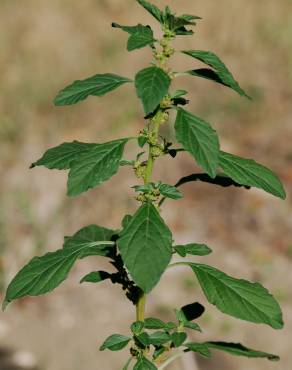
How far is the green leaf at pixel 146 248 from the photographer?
4.03 feet

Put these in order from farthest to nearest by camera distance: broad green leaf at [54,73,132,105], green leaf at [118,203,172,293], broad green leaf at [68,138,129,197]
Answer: broad green leaf at [54,73,132,105] < broad green leaf at [68,138,129,197] < green leaf at [118,203,172,293]

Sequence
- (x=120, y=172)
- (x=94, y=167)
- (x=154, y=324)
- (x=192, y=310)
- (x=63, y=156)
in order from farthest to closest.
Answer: (x=120, y=172) → (x=192, y=310) → (x=154, y=324) → (x=63, y=156) → (x=94, y=167)

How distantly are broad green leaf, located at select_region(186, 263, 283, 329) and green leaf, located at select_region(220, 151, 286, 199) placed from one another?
216 millimetres

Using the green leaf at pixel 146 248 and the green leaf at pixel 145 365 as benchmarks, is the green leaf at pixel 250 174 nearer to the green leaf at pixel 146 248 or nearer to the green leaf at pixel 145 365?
the green leaf at pixel 146 248

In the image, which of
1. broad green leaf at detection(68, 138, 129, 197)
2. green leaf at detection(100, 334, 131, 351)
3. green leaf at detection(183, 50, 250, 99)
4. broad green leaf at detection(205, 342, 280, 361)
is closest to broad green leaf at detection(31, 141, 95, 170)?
broad green leaf at detection(68, 138, 129, 197)

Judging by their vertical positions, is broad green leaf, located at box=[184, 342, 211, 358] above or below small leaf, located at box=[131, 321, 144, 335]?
below

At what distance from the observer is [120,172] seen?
5621 millimetres

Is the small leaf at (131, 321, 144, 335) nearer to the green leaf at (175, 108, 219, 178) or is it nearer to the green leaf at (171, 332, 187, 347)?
the green leaf at (171, 332, 187, 347)

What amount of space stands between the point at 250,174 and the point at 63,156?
0.42 m

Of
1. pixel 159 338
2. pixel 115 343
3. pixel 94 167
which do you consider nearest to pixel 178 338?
pixel 159 338

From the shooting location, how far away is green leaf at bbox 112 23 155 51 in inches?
54.0

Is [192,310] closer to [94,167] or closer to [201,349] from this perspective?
[201,349]

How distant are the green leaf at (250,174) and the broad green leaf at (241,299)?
22 cm

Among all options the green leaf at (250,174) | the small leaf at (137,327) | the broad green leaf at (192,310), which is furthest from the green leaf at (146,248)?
the broad green leaf at (192,310)
